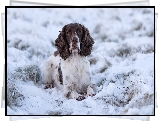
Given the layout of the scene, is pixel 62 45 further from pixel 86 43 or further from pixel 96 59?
pixel 96 59

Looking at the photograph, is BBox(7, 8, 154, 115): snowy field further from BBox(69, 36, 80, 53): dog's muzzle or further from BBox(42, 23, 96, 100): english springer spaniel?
BBox(69, 36, 80, 53): dog's muzzle

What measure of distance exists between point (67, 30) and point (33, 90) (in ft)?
2.55

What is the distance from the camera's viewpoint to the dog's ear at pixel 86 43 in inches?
200

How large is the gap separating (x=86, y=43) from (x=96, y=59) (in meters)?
0.23

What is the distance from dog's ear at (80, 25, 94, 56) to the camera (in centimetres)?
508

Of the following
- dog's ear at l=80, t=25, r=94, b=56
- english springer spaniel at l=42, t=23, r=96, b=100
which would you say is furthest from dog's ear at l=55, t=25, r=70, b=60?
dog's ear at l=80, t=25, r=94, b=56

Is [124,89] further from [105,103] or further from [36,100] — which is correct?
[36,100]

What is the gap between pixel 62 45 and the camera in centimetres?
511

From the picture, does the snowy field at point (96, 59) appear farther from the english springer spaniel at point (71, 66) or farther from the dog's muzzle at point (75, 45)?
the dog's muzzle at point (75, 45)

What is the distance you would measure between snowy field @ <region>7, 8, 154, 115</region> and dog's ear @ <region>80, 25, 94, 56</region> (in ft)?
0.20

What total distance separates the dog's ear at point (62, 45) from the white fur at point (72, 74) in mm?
48

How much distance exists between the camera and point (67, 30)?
16.7 feet

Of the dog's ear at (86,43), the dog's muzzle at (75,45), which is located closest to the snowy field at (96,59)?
the dog's ear at (86,43)

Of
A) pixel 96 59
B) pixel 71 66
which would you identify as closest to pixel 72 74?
pixel 71 66
